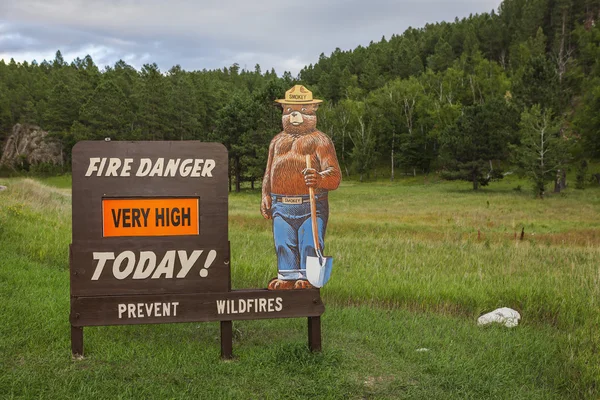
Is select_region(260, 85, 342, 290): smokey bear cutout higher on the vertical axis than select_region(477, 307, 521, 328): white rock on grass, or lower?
higher

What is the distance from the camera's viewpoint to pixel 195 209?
19.5 ft

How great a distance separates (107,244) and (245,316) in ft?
6.07

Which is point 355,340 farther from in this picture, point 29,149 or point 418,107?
point 29,149

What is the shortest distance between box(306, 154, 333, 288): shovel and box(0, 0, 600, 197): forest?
1135 inches

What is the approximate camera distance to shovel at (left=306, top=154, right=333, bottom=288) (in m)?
6.98

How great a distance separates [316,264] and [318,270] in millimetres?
92

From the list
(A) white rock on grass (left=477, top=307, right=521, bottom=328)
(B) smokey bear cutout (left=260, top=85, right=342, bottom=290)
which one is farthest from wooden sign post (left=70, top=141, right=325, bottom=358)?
(A) white rock on grass (left=477, top=307, right=521, bottom=328)

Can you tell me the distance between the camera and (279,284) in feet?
22.1

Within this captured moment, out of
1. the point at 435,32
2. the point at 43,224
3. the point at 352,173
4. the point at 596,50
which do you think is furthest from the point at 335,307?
the point at 435,32

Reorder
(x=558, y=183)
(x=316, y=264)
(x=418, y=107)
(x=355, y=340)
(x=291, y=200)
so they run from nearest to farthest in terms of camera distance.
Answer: (x=355, y=340) → (x=316, y=264) → (x=291, y=200) → (x=558, y=183) → (x=418, y=107)

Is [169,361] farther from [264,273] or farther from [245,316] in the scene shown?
[264,273]

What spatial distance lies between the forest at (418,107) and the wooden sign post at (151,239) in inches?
1185

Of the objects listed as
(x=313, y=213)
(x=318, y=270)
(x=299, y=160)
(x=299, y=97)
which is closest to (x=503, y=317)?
(x=318, y=270)

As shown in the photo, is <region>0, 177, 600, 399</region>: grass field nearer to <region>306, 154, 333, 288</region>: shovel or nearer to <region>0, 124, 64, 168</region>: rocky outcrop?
<region>306, 154, 333, 288</region>: shovel
